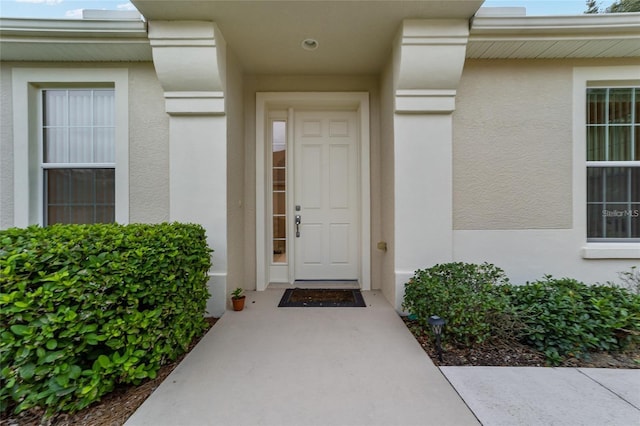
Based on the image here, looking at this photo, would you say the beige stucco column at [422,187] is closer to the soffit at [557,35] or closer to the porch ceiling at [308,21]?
the porch ceiling at [308,21]

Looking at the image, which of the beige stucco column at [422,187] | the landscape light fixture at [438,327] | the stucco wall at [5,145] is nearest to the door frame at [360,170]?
the beige stucco column at [422,187]

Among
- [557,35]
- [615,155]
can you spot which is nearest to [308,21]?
[557,35]

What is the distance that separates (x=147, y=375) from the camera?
1.90 m

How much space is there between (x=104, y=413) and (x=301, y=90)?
151 inches

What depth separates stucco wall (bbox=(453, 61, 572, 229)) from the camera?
3281 millimetres

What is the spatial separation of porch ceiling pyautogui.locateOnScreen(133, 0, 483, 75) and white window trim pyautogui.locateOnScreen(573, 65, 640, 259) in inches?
68.7

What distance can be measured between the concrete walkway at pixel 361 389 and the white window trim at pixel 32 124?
2.27 metres

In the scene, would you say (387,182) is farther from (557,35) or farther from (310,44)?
(557,35)

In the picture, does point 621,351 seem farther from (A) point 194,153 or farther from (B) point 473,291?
(A) point 194,153

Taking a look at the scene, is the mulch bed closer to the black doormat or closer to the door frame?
the black doormat

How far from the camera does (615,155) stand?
3377 millimetres

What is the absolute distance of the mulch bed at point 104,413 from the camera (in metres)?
1.61

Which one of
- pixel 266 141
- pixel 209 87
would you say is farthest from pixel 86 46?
pixel 266 141

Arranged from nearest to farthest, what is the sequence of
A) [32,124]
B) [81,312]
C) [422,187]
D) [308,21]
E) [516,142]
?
[81,312] → [308,21] → [422,187] → [516,142] → [32,124]
